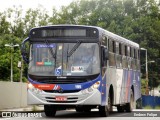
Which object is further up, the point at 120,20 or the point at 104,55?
the point at 120,20

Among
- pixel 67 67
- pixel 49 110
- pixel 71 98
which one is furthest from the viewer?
pixel 49 110

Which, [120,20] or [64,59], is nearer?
[64,59]

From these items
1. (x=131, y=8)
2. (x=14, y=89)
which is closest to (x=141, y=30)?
(x=131, y=8)

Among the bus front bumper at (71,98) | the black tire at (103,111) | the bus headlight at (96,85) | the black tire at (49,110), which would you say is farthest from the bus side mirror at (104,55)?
the black tire at (49,110)

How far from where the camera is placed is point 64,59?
20922 mm

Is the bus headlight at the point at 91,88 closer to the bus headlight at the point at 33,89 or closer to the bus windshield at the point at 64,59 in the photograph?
the bus windshield at the point at 64,59

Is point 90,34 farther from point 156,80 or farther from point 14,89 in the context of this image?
point 156,80

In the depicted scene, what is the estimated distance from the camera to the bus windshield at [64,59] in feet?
68.2

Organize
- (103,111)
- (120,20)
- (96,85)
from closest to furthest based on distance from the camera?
1. (96,85)
2. (103,111)
3. (120,20)

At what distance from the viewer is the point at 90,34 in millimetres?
21406

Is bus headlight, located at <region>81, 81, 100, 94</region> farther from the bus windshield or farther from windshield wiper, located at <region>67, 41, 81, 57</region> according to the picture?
windshield wiper, located at <region>67, 41, 81, 57</region>

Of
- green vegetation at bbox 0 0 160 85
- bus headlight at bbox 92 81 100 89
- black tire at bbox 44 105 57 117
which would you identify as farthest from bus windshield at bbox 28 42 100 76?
green vegetation at bbox 0 0 160 85

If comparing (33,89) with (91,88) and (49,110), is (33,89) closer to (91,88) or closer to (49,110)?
(49,110)

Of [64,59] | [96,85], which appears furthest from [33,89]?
[96,85]
